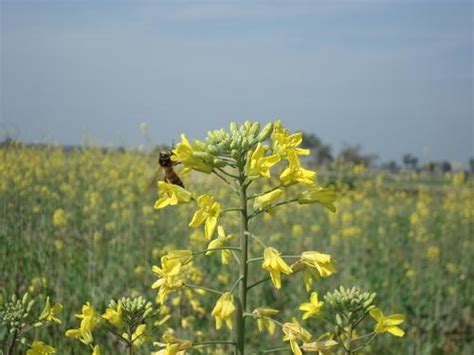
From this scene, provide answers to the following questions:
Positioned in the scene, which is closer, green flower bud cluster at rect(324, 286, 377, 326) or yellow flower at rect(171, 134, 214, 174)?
yellow flower at rect(171, 134, 214, 174)

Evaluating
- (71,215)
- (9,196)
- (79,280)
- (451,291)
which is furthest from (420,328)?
(9,196)

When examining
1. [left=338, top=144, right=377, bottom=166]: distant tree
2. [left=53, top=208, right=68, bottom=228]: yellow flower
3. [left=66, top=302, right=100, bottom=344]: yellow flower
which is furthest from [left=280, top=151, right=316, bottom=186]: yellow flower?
[left=338, top=144, right=377, bottom=166]: distant tree

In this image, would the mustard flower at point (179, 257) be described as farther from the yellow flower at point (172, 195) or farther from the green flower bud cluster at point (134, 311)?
the green flower bud cluster at point (134, 311)

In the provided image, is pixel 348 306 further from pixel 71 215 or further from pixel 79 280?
pixel 71 215

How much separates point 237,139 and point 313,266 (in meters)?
0.55

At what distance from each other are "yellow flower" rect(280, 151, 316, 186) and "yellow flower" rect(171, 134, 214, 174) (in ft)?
0.89

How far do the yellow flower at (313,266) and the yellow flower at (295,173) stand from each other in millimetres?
282

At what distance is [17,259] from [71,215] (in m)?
1.46

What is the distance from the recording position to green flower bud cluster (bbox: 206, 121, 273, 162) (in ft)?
6.90

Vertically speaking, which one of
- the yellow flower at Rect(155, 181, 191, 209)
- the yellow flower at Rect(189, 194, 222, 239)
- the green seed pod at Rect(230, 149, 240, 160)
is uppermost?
the green seed pod at Rect(230, 149, 240, 160)

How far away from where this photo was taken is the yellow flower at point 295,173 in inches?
78.6

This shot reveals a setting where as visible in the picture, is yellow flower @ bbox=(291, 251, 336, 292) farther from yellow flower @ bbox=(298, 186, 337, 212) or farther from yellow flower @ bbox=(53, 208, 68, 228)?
yellow flower @ bbox=(53, 208, 68, 228)

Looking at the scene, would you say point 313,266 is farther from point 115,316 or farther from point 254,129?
point 115,316

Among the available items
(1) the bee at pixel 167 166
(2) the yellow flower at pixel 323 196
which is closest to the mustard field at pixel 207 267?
(2) the yellow flower at pixel 323 196
